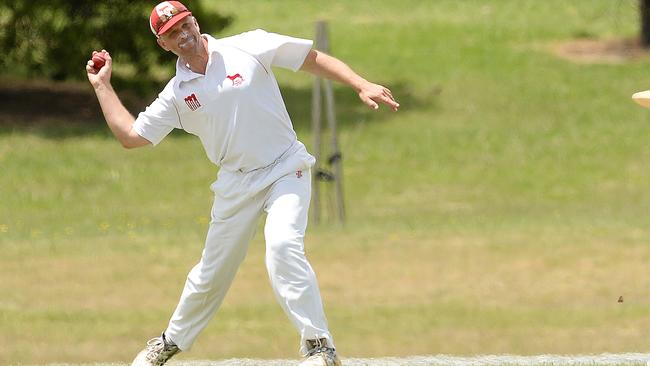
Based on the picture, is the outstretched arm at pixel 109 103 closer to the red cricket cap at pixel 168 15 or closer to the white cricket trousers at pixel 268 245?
the red cricket cap at pixel 168 15

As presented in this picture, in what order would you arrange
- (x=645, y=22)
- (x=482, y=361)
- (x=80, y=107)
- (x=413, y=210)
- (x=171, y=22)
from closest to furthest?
(x=171, y=22), (x=482, y=361), (x=413, y=210), (x=80, y=107), (x=645, y=22)

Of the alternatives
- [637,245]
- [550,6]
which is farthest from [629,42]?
[637,245]

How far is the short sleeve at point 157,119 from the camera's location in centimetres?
668

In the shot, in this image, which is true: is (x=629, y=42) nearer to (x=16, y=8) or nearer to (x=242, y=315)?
(x=16, y=8)

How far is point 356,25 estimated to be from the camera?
31.5 meters

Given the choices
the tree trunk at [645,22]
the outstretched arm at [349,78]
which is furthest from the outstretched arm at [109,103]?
the tree trunk at [645,22]

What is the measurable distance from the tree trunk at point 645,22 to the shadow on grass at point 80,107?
4.55 metres

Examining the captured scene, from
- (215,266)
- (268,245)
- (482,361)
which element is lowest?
(482,361)

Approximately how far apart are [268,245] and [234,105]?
663 mm

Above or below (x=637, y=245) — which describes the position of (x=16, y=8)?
above

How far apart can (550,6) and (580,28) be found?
2.77m

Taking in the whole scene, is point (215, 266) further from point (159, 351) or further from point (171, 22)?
point (171, 22)

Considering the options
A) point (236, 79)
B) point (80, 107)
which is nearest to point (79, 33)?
point (80, 107)

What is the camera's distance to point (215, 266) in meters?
6.95
